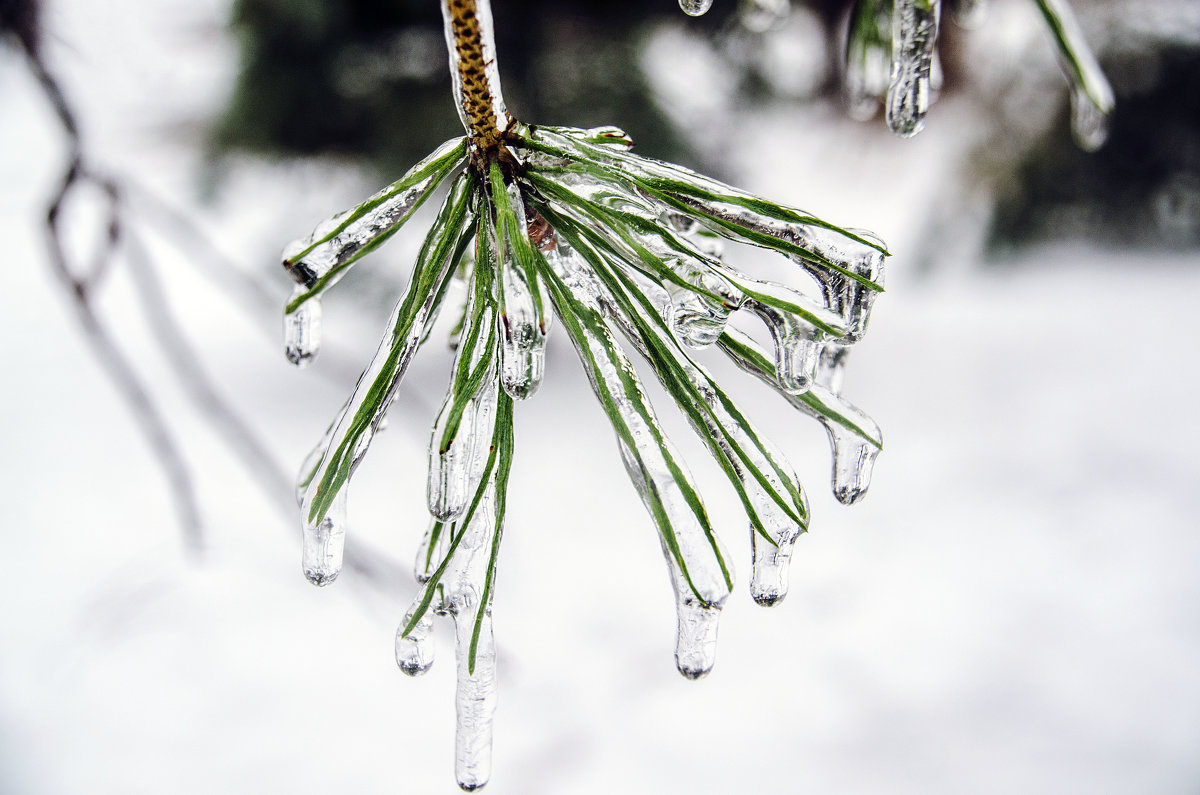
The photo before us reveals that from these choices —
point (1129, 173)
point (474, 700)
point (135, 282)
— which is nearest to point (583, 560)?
point (135, 282)

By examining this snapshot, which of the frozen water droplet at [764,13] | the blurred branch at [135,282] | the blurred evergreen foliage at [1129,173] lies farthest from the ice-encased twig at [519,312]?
the blurred evergreen foliage at [1129,173]

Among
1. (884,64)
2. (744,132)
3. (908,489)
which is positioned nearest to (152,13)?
(744,132)

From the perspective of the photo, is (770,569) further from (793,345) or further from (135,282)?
(135,282)

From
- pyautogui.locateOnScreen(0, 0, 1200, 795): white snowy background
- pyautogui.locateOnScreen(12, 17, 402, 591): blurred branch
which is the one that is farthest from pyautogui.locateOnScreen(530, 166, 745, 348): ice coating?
pyautogui.locateOnScreen(0, 0, 1200, 795): white snowy background

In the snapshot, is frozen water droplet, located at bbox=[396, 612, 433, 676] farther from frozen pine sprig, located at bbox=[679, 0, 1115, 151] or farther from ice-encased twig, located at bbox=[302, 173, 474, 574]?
frozen pine sprig, located at bbox=[679, 0, 1115, 151]

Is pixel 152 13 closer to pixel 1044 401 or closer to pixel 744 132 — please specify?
pixel 744 132

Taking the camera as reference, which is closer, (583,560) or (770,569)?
(770,569)
